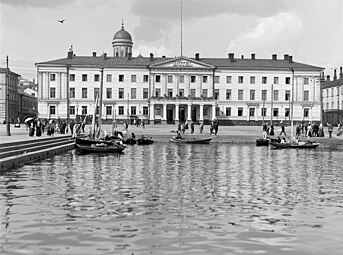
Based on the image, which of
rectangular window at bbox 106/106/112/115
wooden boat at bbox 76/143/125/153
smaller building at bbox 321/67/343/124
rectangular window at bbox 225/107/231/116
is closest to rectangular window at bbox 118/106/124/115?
rectangular window at bbox 106/106/112/115

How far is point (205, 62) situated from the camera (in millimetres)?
118688

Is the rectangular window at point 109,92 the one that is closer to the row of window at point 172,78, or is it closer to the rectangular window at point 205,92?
the row of window at point 172,78

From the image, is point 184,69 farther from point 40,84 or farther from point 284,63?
point 40,84

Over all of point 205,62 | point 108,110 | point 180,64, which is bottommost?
point 108,110

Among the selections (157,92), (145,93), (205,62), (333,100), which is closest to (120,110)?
(145,93)

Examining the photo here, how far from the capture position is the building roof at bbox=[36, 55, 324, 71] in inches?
4550

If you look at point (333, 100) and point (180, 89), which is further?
point (333, 100)

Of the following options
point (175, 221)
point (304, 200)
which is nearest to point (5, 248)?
point (175, 221)

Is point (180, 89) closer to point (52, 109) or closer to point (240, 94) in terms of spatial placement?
point (240, 94)

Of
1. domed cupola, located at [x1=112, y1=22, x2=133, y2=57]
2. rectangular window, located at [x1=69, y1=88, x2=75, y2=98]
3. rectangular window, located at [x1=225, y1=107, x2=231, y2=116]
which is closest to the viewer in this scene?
rectangular window, located at [x1=69, y1=88, x2=75, y2=98]

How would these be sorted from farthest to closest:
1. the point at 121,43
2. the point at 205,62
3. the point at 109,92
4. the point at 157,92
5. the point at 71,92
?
the point at 121,43 < the point at 205,62 < the point at 157,92 < the point at 109,92 < the point at 71,92

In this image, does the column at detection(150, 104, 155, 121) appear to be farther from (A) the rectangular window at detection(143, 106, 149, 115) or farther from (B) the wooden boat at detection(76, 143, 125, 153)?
(B) the wooden boat at detection(76, 143, 125, 153)

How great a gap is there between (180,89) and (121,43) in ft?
87.9

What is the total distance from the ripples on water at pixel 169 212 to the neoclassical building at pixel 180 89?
282 ft
